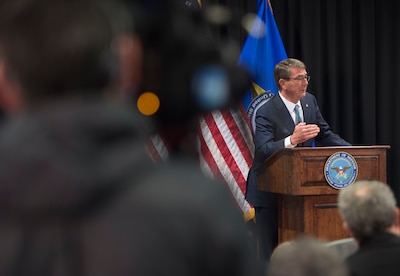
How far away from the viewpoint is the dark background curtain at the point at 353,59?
6617 mm

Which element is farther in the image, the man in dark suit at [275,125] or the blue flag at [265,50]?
the blue flag at [265,50]

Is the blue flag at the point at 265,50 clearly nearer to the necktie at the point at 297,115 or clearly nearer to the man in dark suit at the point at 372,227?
the necktie at the point at 297,115

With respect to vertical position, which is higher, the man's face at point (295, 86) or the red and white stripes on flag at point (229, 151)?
the man's face at point (295, 86)

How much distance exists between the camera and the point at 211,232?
2.10ft

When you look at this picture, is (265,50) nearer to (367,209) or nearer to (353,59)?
(353,59)

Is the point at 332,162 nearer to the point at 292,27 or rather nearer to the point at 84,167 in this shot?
the point at 292,27

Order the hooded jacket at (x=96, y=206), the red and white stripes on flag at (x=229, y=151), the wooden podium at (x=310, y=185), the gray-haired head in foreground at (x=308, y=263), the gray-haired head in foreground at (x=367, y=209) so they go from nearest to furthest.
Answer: the hooded jacket at (x=96, y=206)
the gray-haired head in foreground at (x=308, y=263)
the gray-haired head in foreground at (x=367, y=209)
the wooden podium at (x=310, y=185)
the red and white stripes on flag at (x=229, y=151)

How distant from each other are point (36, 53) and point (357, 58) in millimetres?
6556

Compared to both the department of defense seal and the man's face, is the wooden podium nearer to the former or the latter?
the department of defense seal

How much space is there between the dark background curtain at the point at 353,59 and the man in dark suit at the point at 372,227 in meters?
4.26

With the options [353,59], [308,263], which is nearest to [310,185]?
[353,59]

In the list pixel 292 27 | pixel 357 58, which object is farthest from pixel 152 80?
pixel 357 58

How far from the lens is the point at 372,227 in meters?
2.30

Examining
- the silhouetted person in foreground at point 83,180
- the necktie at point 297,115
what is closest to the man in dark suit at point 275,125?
the necktie at point 297,115
